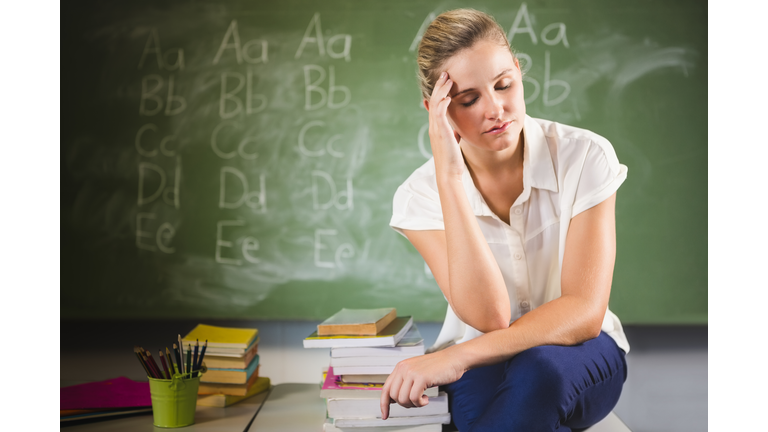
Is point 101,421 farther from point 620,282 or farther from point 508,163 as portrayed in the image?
point 620,282

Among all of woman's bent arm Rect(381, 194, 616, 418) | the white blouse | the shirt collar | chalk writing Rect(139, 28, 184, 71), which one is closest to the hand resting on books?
woman's bent arm Rect(381, 194, 616, 418)

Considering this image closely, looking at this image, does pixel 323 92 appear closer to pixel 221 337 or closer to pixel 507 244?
pixel 221 337

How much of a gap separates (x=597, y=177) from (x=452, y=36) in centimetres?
38

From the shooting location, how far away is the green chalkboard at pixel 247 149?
7.45 ft

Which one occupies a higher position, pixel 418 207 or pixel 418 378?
pixel 418 207

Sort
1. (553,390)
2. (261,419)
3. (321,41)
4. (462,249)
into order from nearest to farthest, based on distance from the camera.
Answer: (553,390) < (462,249) < (261,419) < (321,41)

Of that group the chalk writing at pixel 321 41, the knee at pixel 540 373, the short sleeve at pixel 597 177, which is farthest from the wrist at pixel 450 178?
the chalk writing at pixel 321 41

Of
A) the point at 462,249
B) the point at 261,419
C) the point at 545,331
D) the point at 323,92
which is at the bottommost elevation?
the point at 261,419

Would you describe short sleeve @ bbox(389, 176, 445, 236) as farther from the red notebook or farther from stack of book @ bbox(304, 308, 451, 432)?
the red notebook

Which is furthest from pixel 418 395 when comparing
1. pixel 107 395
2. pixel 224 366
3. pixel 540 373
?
pixel 107 395

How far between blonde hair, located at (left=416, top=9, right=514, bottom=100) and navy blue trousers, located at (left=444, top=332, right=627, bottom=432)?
21.9 inches

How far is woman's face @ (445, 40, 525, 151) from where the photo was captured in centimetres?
106

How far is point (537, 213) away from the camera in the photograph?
1169 mm
